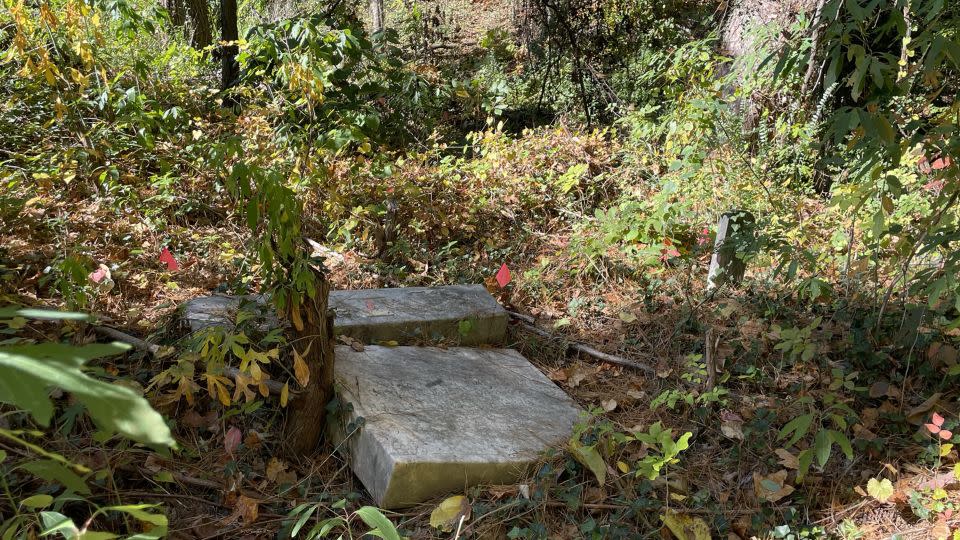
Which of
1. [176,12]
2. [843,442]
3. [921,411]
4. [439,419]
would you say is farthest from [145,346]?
[176,12]

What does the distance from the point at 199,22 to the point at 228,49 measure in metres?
1.44

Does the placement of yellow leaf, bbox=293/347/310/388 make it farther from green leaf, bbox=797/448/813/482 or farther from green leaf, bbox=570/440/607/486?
green leaf, bbox=797/448/813/482

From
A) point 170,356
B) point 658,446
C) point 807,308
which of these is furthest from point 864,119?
point 170,356

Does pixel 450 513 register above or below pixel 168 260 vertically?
below

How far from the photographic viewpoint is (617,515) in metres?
2.63

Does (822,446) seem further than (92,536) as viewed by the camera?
Yes

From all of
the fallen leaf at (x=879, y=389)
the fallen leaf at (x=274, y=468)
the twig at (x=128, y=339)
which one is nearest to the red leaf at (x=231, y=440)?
the fallen leaf at (x=274, y=468)

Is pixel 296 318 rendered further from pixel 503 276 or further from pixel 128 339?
pixel 503 276

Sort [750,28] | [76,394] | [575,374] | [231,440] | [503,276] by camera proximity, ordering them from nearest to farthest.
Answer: [76,394]
[231,440]
[575,374]
[503,276]
[750,28]

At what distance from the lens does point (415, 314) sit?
3.89 metres

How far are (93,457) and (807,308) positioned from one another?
3.45 m

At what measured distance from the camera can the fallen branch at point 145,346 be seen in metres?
2.90

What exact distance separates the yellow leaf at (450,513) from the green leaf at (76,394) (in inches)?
75.6

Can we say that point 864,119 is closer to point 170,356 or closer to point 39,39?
point 170,356
